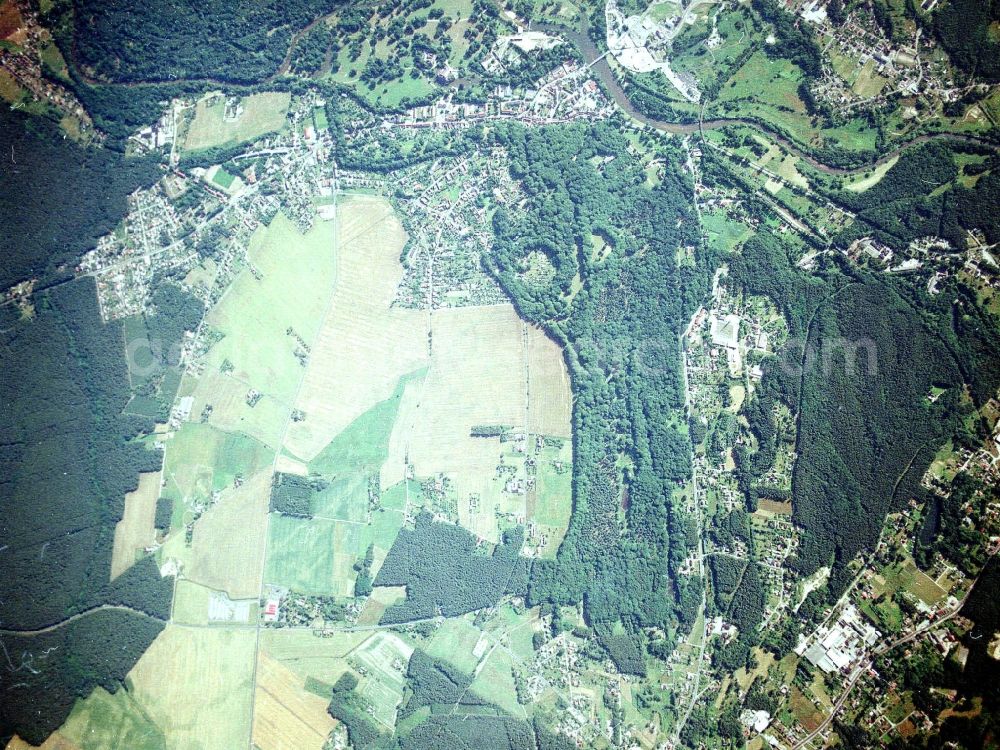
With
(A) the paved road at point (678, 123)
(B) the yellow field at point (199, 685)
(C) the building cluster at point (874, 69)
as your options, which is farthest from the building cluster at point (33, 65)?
(C) the building cluster at point (874, 69)

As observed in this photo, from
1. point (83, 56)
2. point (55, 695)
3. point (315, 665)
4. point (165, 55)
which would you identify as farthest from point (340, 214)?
point (55, 695)

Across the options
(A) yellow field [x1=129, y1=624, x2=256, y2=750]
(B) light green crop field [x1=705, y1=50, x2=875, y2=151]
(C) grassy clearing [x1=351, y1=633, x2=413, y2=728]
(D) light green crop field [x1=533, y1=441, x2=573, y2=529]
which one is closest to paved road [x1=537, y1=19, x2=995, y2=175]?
(B) light green crop field [x1=705, y1=50, x2=875, y2=151]

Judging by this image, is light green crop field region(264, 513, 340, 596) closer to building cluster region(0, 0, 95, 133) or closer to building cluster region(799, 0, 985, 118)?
building cluster region(0, 0, 95, 133)

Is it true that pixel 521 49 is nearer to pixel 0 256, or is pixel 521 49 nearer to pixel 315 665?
pixel 0 256

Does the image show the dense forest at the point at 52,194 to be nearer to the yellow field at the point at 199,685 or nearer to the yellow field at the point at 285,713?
the yellow field at the point at 199,685

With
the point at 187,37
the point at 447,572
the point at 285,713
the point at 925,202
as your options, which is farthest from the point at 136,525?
the point at 925,202

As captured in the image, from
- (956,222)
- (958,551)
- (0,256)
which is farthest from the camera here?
(0,256)

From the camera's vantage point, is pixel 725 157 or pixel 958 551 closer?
pixel 958 551
